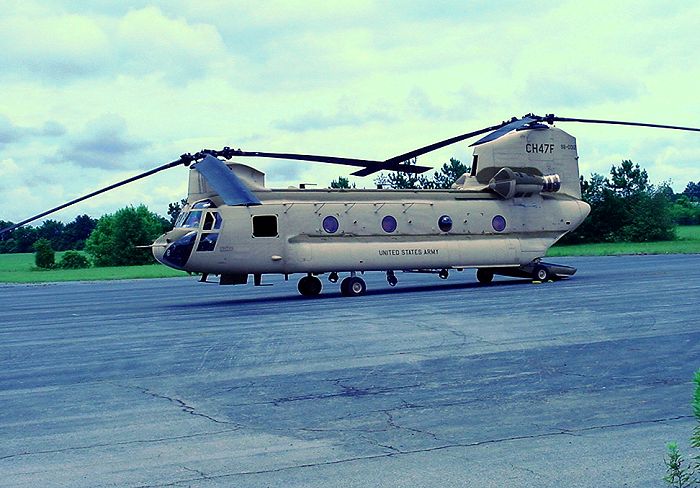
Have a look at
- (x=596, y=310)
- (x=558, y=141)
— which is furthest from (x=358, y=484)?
(x=558, y=141)

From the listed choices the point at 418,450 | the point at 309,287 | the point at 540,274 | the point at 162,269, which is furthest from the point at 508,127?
the point at 162,269

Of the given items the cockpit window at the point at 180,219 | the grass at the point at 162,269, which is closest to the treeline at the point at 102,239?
the grass at the point at 162,269

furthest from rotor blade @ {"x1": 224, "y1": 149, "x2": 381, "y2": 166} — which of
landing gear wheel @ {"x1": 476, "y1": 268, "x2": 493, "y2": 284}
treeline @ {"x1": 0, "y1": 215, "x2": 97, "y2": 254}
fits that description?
treeline @ {"x1": 0, "y1": 215, "x2": 97, "y2": 254}

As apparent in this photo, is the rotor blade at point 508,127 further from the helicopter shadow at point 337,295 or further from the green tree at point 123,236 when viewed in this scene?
the green tree at point 123,236

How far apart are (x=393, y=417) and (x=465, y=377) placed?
93.0 inches

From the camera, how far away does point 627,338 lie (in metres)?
13.6

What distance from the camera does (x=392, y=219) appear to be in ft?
84.9

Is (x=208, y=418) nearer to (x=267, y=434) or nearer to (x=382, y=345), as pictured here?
(x=267, y=434)

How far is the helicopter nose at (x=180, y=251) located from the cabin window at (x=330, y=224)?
13.0 feet

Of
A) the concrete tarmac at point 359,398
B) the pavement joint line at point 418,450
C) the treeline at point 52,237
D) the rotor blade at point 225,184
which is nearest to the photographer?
the pavement joint line at point 418,450

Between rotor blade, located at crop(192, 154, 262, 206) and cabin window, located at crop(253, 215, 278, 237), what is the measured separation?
2835mm

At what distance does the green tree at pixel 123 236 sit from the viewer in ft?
317

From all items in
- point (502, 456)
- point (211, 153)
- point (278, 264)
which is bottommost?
point (502, 456)

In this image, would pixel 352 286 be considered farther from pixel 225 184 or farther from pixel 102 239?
pixel 102 239
